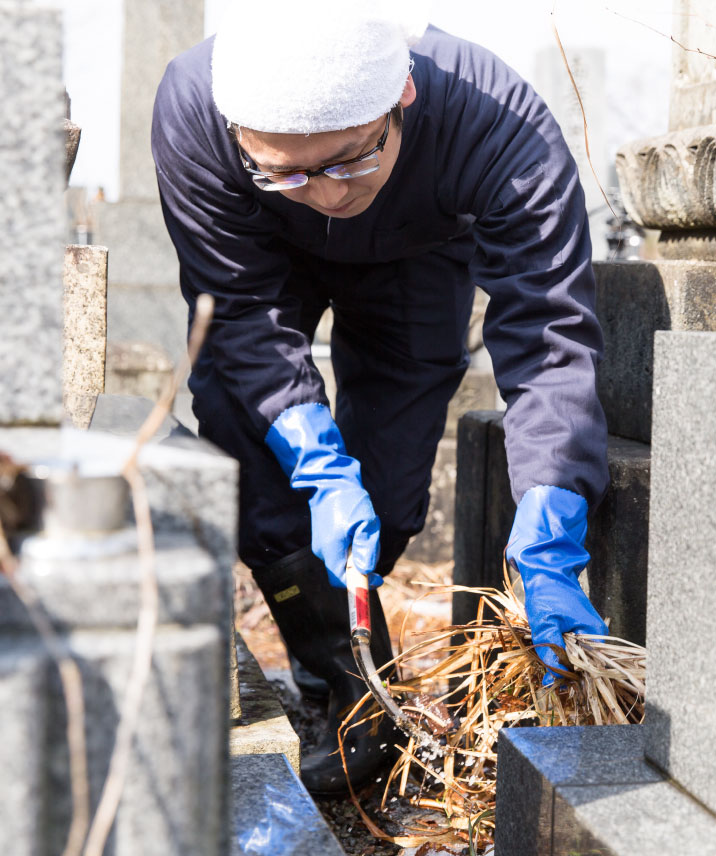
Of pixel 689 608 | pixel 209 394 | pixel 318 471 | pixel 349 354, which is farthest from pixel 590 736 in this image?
pixel 349 354

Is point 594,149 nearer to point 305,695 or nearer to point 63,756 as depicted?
point 305,695

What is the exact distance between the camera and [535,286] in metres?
2.25

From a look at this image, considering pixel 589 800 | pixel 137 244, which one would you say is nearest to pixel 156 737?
pixel 589 800

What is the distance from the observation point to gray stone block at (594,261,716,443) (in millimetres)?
2559

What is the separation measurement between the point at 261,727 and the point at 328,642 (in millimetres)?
428

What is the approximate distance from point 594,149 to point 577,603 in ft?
28.4

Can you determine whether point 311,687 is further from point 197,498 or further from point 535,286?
point 197,498

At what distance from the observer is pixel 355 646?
7.06 ft

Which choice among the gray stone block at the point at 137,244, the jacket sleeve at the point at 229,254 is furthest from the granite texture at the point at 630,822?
the gray stone block at the point at 137,244

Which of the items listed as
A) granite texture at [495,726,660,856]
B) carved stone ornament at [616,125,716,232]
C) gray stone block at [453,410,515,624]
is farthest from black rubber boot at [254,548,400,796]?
carved stone ornament at [616,125,716,232]

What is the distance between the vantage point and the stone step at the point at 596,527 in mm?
2383

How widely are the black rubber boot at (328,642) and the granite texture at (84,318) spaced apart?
658 millimetres

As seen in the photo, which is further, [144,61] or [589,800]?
[144,61]

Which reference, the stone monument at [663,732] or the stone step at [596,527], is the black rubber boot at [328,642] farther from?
the stone monument at [663,732]
